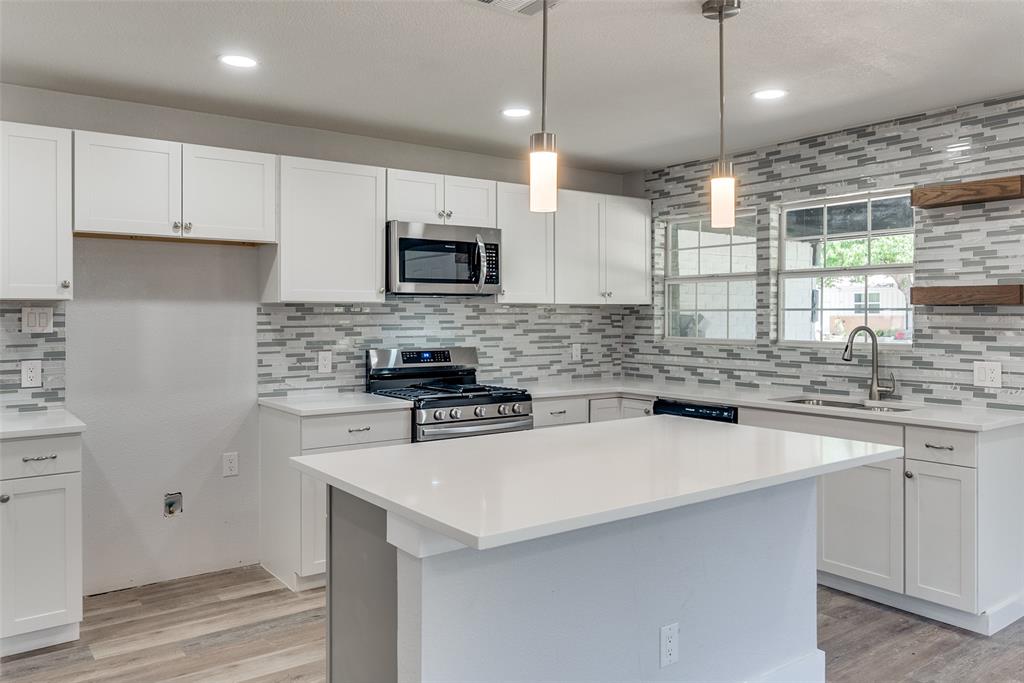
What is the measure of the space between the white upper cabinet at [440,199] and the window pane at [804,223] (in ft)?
5.75

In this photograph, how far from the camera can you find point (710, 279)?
505cm

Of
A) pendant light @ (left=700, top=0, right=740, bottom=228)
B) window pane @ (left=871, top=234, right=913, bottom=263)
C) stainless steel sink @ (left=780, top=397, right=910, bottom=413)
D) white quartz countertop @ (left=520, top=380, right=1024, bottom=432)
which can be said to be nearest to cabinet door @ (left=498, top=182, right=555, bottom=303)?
white quartz countertop @ (left=520, top=380, right=1024, bottom=432)

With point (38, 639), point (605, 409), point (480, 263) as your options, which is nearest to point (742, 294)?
point (605, 409)

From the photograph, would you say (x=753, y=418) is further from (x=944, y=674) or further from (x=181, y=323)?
(x=181, y=323)

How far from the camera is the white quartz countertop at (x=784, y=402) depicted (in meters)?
3.26

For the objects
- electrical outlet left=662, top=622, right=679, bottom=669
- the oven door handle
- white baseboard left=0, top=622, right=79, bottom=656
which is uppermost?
the oven door handle

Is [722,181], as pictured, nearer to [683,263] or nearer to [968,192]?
[968,192]

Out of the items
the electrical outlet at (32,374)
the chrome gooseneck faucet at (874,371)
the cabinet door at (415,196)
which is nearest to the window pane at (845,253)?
the chrome gooseneck faucet at (874,371)

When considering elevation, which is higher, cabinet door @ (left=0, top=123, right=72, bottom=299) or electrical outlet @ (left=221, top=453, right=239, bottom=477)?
cabinet door @ (left=0, top=123, right=72, bottom=299)

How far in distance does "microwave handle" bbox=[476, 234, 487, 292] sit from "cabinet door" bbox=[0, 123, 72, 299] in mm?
2013

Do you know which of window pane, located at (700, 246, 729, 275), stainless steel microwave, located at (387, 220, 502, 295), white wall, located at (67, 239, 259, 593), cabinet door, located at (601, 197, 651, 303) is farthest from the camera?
cabinet door, located at (601, 197, 651, 303)

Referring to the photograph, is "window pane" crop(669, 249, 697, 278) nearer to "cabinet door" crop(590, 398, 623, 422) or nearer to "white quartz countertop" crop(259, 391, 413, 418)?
"cabinet door" crop(590, 398, 623, 422)

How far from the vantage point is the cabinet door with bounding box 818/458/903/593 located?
11.2ft

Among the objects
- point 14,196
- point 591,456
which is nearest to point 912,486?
point 591,456
